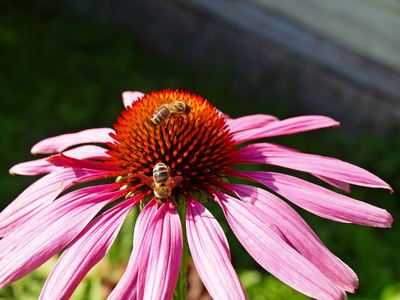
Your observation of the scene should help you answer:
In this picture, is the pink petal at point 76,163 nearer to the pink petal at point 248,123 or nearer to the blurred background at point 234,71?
the pink petal at point 248,123

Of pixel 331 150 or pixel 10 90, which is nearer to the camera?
pixel 331 150

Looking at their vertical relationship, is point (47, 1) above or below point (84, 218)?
above

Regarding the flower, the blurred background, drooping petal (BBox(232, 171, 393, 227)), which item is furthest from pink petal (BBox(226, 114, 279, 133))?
the blurred background

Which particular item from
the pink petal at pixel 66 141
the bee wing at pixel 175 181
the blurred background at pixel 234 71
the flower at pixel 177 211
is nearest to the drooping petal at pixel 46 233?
the flower at pixel 177 211

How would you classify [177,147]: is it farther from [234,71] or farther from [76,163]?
[234,71]

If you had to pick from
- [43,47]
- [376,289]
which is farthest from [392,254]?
[43,47]

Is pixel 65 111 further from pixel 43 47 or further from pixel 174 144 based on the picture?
pixel 174 144

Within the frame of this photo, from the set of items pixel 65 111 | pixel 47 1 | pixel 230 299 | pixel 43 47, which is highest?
pixel 47 1
